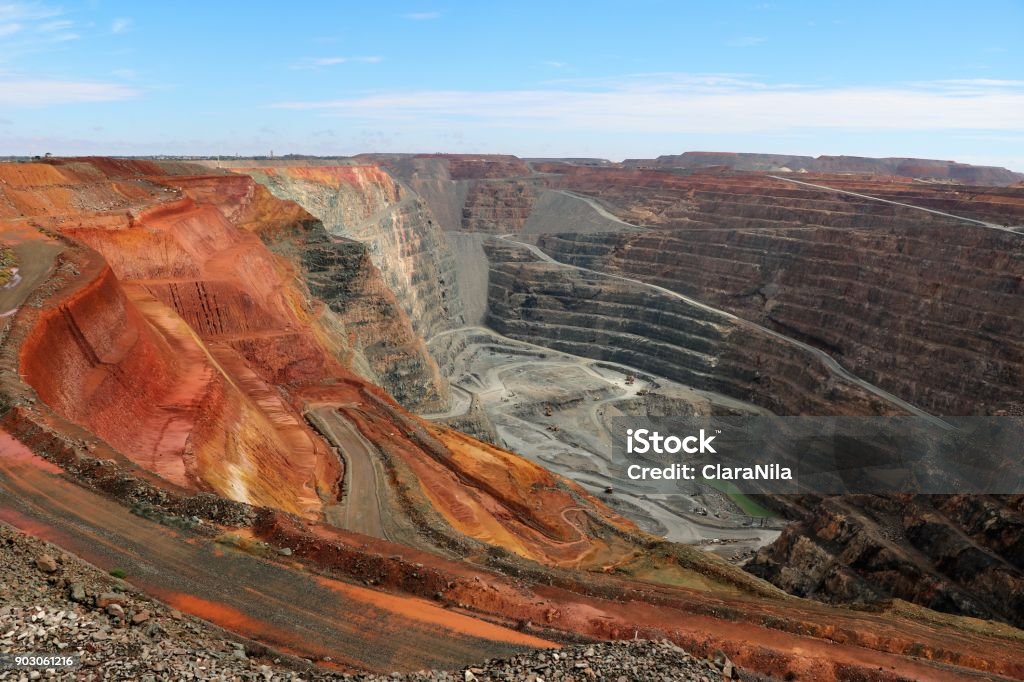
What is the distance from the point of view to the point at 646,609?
1900cm

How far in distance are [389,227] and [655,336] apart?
39.0 m

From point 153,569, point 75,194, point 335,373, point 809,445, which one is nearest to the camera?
point 153,569

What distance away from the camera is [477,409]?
69.6 meters

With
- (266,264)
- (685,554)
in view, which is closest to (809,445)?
(685,554)

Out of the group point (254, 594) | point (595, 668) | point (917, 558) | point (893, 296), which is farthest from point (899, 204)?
point (254, 594)

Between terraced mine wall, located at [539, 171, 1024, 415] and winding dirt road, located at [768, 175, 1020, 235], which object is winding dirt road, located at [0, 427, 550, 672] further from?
winding dirt road, located at [768, 175, 1020, 235]

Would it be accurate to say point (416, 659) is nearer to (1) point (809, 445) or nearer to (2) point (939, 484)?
(2) point (939, 484)

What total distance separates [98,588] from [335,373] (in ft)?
108

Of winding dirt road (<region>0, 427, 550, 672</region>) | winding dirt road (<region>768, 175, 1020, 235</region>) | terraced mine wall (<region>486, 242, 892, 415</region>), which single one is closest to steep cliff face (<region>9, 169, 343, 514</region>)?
winding dirt road (<region>0, 427, 550, 672</region>)
